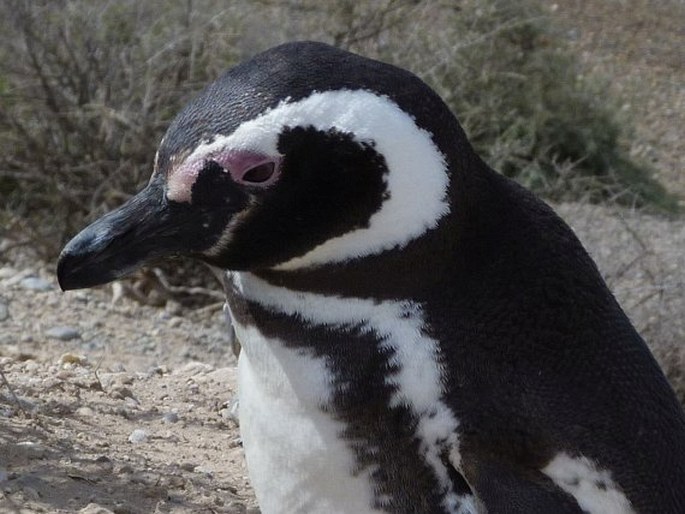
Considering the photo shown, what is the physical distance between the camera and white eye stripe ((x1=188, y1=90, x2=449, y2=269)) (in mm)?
1906

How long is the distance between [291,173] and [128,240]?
0.92 feet

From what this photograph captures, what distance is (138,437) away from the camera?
311cm

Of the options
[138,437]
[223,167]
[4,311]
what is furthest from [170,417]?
[4,311]

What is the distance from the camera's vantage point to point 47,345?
4660mm

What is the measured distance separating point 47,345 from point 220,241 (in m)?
2.81

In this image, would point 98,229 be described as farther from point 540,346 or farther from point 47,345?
point 47,345

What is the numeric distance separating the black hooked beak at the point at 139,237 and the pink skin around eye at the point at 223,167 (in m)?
0.02

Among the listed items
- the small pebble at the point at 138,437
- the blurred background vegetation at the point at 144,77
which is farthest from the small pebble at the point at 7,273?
the small pebble at the point at 138,437

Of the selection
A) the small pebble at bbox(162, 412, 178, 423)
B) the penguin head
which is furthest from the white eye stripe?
the small pebble at bbox(162, 412, 178, 423)

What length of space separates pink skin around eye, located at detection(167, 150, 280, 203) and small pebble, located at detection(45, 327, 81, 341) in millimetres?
2880

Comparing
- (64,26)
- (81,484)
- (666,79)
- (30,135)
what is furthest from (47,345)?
(666,79)

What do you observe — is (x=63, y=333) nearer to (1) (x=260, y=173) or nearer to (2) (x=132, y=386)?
(2) (x=132, y=386)

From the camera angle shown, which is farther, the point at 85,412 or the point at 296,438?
the point at 85,412

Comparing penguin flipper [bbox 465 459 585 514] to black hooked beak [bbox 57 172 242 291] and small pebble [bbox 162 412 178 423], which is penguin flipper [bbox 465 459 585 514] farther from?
small pebble [bbox 162 412 178 423]
